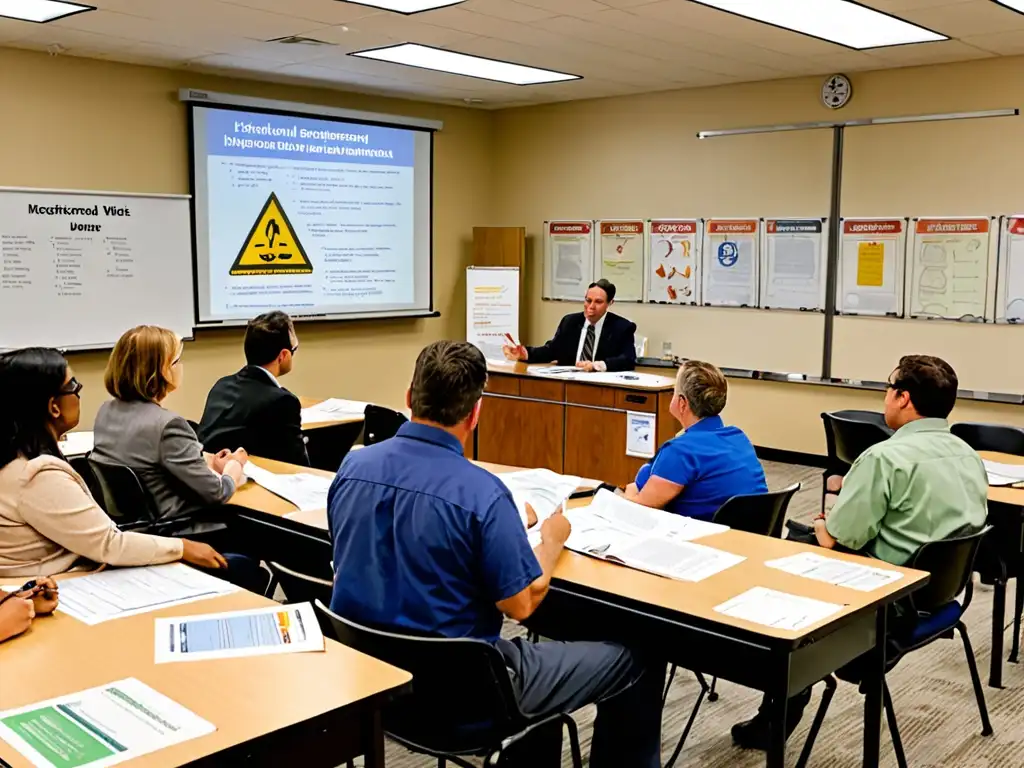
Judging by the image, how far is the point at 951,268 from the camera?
6.77 m

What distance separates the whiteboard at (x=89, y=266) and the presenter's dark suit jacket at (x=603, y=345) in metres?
2.62

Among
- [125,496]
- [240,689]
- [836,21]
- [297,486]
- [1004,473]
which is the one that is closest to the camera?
[240,689]

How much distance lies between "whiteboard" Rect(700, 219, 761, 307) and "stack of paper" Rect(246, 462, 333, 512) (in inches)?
194

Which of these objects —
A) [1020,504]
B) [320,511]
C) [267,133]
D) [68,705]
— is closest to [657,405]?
[1020,504]

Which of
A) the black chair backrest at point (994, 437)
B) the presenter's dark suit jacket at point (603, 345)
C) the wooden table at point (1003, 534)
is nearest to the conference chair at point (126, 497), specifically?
the wooden table at point (1003, 534)

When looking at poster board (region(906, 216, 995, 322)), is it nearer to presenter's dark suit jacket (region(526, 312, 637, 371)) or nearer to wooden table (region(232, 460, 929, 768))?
presenter's dark suit jacket (region(526, 312, 637, 371))

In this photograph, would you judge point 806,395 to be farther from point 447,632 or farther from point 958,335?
point 447,632

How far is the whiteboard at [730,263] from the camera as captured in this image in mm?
7703

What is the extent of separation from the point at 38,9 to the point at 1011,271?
6.03 metres

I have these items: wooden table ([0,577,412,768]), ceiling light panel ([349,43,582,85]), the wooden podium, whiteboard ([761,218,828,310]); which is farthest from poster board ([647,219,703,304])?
wooden table ([0,577,412,768])

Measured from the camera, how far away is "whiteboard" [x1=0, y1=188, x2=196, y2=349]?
6324 millimetres

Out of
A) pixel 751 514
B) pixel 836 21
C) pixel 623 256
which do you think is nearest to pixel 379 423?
pixel 751 514

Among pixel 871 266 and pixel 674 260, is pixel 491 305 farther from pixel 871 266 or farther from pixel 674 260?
pixel 871 266

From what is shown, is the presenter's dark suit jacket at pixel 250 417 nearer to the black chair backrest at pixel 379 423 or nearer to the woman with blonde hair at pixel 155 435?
the woman with blonde hair at pixel 155 435
